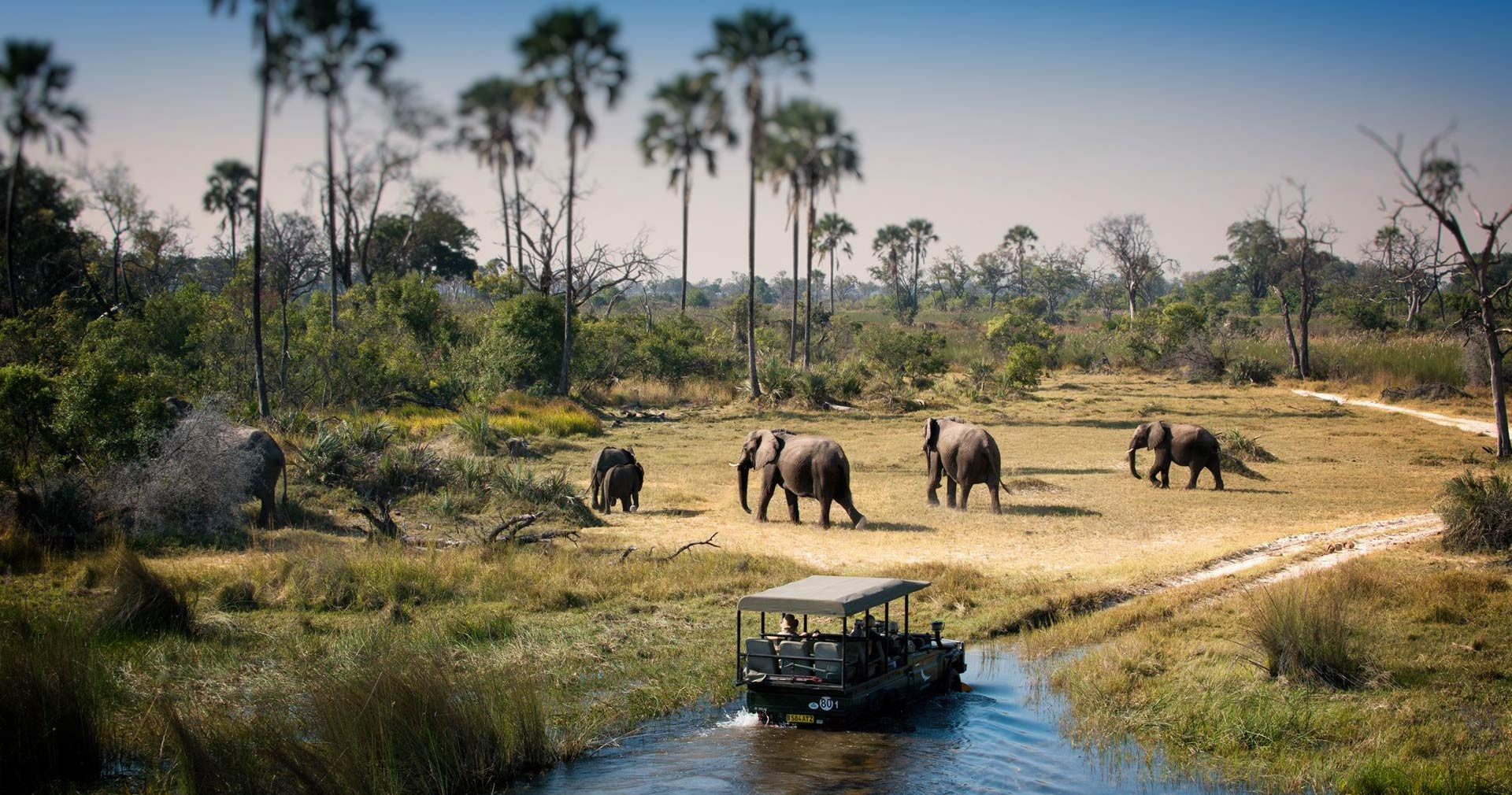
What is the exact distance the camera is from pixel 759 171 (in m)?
53.9

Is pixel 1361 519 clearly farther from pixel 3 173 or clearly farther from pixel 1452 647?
pixel 3 173

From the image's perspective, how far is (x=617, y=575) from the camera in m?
16.1

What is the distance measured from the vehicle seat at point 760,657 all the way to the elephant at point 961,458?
10.8 metres

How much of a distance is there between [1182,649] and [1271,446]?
70.7 ft

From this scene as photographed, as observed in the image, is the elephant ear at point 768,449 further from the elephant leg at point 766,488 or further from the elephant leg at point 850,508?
the elephant leg at point 850,508

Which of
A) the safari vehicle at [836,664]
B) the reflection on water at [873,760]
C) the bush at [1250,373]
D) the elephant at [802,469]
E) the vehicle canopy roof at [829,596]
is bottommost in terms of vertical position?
the reflection on water at [873,760]

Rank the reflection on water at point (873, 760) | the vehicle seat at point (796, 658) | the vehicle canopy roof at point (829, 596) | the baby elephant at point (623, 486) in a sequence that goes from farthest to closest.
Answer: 1. the baby elephant at point (623, 486)
2. the vehicle seat at point (796, 658)
3. the vehicle canopy roof at point (829, 596)
4. the reflection on water at point (873, 760)

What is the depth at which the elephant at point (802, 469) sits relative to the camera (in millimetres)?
20000

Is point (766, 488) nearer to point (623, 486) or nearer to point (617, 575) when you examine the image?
point (623, 486)

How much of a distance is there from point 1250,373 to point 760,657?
49.1m

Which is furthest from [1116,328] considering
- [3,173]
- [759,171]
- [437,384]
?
[3,173]

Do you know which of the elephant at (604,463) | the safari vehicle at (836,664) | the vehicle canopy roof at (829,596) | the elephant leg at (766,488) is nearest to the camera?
the safari vehicle at (836,664)

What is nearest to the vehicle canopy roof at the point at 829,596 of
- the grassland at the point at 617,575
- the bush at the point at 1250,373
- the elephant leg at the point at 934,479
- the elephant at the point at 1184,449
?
the grassland at the point at 617,575

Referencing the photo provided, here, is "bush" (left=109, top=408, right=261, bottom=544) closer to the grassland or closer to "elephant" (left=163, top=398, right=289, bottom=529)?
"elephant" (left=163, top=398, right=289, bottom=529)
